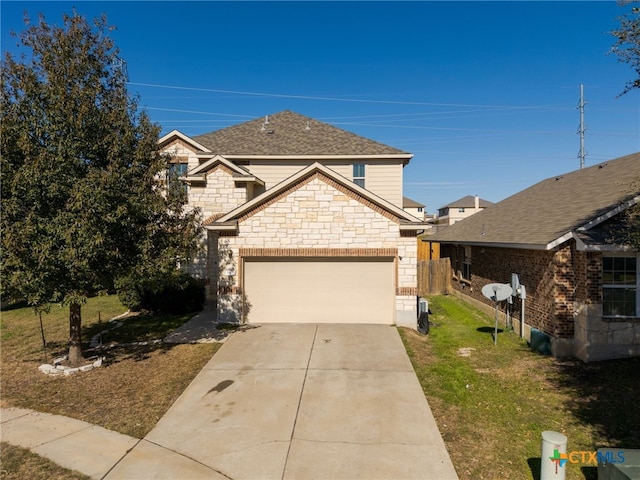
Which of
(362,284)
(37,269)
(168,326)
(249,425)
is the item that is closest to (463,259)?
(362,284)

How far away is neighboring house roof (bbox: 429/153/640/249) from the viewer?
10117 mm

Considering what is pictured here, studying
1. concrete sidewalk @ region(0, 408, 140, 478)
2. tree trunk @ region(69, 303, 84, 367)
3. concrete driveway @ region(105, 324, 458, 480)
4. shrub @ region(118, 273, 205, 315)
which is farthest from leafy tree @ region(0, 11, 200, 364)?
shrub @ region(118, 273, 205, 315)

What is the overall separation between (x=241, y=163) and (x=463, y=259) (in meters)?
12.2

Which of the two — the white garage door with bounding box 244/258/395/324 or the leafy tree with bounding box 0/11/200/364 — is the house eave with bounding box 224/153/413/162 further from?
the leafy tree with bounding box 0/11/200/364

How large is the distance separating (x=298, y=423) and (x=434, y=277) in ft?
51.4

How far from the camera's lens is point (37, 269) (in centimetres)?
759

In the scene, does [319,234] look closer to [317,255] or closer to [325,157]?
[317,255]

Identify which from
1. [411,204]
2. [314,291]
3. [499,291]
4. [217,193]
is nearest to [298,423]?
[314,291]

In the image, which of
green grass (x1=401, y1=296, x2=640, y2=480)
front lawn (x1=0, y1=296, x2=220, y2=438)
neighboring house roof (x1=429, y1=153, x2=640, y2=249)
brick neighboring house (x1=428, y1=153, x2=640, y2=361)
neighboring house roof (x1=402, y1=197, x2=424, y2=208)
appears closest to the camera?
green grass (x1=401, y1=296, x2=640, y2=480)

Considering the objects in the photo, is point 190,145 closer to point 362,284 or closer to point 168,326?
point 168,326

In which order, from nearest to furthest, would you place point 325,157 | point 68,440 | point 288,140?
point 68,440, point 325,157, point 288,140

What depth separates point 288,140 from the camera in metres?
20.2

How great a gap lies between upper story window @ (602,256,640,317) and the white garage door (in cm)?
614

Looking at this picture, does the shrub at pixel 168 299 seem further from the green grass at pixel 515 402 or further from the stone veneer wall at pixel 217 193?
the green grass at pixel 515 402
